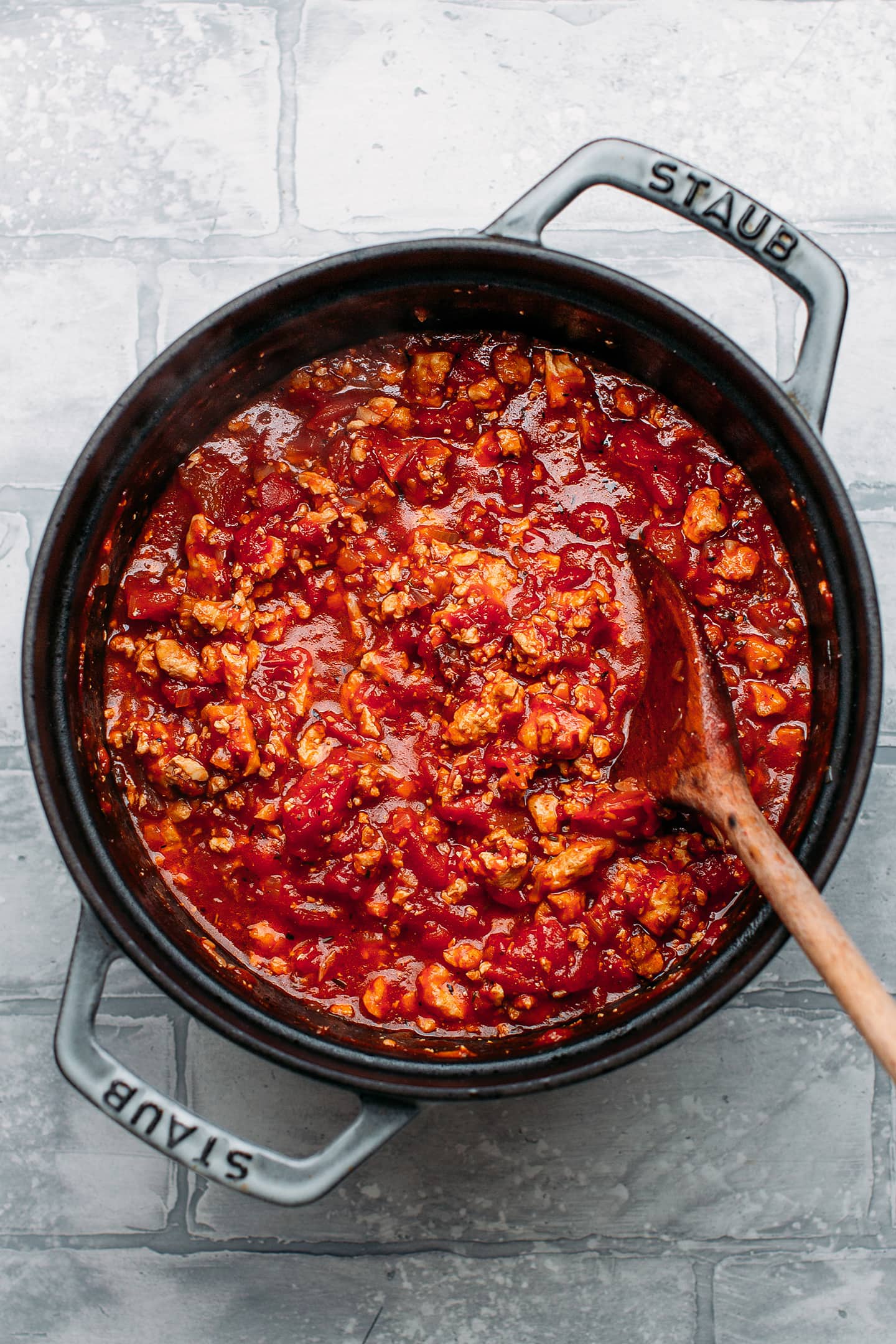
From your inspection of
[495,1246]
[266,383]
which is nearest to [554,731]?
[266,383]

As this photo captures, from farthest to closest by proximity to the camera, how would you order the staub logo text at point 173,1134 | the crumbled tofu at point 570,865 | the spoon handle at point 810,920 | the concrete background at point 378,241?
the concrete background at point 378,241 → the crumbled tofu at point 570,865 → the staub logo text at point 173,1134 → the spoon handle at point 810,920

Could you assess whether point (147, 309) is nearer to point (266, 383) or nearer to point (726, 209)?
point (266, 383)

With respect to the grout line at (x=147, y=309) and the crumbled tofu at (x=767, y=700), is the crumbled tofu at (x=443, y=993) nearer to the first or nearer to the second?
the crumbled tofu at (x=767, y=700)

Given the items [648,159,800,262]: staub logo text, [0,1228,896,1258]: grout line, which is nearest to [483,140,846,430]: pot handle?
[648,159,800,262]: staub logo text

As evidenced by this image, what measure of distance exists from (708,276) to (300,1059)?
5.13 ft

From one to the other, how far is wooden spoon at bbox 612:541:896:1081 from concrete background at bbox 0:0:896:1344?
1.66 ft

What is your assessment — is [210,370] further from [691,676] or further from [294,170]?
[691,676]

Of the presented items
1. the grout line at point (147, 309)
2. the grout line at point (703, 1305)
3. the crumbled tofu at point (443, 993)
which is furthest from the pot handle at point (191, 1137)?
the grout line at point (147, 309)

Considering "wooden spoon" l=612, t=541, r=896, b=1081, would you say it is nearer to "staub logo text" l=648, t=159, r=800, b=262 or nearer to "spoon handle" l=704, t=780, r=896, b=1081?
"spoon handle" l=704, t=780, r=896, b=1081

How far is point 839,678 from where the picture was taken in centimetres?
170

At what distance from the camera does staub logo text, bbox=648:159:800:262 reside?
1593 mm

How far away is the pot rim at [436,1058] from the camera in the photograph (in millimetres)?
1568

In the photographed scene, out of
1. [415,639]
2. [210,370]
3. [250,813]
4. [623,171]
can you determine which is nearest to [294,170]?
[210,370]

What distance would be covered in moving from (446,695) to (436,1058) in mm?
572
